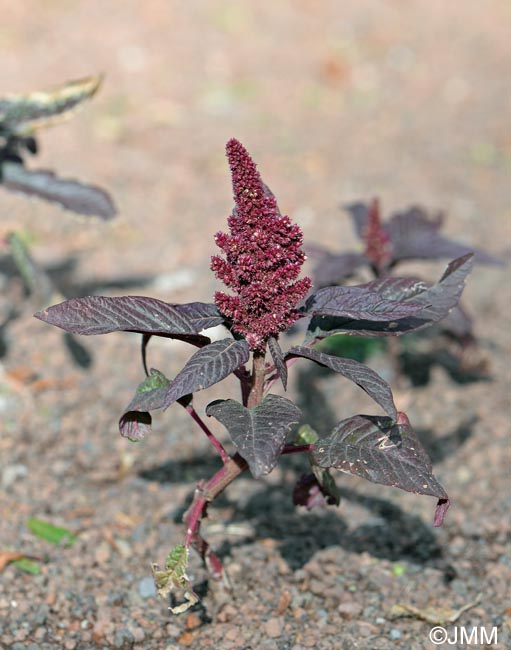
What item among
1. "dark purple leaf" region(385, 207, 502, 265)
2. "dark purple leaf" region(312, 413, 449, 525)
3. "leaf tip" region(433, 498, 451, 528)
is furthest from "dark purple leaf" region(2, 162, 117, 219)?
"leaf tip" region(433, 498, 451, 528)

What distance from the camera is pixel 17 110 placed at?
282 centimetres

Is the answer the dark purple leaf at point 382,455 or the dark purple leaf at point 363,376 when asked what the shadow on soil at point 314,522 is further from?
the dark purple leaf at point 363,376

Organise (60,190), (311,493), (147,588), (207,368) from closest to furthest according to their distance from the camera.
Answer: (207,368), (311,493), (147,588), (60,190)

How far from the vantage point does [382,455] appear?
1795 millimetres

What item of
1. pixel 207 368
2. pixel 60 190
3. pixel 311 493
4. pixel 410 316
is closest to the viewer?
pixel 207 368

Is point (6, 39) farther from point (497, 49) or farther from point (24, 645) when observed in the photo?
point (24, 645)

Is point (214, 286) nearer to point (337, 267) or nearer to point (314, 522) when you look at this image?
point (337, 267)

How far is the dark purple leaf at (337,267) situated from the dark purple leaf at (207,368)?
1070 mm

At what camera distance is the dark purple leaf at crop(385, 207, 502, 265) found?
2.86m

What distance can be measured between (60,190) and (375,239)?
113cm

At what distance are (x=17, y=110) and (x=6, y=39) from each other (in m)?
3.97

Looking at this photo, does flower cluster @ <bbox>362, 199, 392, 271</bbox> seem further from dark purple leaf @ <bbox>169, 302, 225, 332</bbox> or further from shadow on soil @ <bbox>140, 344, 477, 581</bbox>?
dark purple leaf @ <bbox>169, 302, 225, 332</bbox>

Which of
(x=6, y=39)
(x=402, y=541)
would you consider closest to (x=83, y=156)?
(x=6, y=39)

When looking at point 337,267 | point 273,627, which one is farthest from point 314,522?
point 337,267
